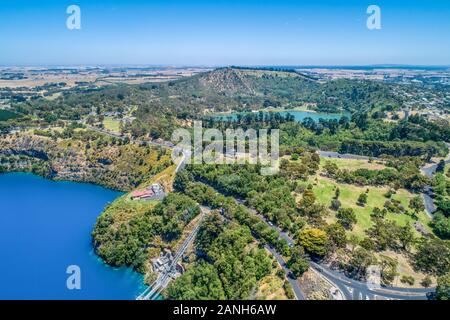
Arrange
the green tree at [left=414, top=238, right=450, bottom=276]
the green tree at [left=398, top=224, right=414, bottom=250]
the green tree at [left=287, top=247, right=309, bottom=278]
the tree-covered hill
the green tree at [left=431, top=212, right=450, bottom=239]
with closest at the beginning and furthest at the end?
the green tree at [left=287, top=247, right=309, bottom=278]
the green tree at [left=414, top=238, right=450, bottom=276]
the green tree at [left=398, top=224, right=414, bottom=250]
the green tree at [left=431, top=212, right=450, bottom=239]
the tree-covered hill

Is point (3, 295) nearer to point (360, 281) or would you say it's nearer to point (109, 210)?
point (109, 210)

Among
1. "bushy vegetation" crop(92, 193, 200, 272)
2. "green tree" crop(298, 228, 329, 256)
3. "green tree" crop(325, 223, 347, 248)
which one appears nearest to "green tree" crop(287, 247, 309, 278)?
"green tree" crop(298, 228, 329, 256)

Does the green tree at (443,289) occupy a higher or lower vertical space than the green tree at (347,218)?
lower

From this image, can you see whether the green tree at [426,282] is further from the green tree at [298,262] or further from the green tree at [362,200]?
the green tree at [362,200]

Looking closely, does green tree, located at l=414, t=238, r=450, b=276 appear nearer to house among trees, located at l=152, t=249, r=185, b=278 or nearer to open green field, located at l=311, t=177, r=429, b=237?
open green field, located at l=311, t=177, r=429, b=237

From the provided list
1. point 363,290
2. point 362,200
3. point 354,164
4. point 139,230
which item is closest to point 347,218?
point 362,200

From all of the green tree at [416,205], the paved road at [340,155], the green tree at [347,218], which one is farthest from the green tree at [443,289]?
the paved road at [340,155]

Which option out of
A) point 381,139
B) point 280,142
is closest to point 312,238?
point 280,142
